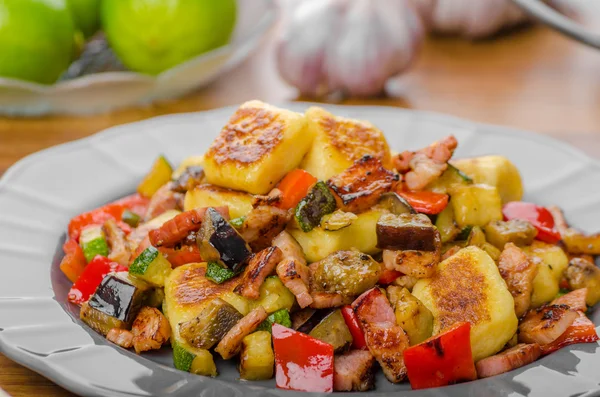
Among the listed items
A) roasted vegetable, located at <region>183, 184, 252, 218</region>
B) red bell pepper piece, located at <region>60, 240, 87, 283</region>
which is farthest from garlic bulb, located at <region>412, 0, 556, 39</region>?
red bell pepper piece, located at <region>60, 240, 87, 283</region>

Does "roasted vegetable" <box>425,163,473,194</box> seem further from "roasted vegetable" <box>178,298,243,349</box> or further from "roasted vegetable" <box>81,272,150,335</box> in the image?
"roasted vegetable" <box>81,272,150,335</box>

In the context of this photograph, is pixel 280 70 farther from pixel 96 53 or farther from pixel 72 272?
pixel 72 272

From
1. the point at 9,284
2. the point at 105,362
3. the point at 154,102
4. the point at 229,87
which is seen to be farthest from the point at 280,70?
the point at 105,362

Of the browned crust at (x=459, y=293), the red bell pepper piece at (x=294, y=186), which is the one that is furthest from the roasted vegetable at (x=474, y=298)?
the red bell pepper piece at (x=294, y=186)

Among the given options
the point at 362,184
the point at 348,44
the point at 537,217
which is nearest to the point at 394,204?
the point at 362,184

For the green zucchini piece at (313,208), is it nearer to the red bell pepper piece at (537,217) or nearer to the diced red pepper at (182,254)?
the diced red pepper at (182,254)
